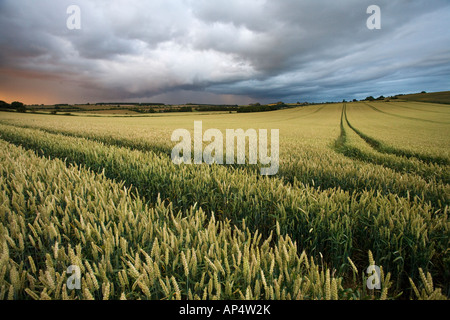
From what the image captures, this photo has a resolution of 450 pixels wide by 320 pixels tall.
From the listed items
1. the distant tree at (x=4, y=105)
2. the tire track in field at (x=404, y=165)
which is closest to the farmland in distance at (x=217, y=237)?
the tire track in field at (x=404, y=165)

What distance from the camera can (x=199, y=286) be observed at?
1.38 metres

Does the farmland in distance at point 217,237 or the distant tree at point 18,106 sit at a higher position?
the distant tree at point 18,106

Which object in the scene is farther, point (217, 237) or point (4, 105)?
point (4, 105)

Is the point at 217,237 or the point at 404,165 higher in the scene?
the point at 217,237

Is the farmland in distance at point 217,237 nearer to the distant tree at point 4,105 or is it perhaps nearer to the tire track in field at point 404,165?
the tire track in field at point 404,165

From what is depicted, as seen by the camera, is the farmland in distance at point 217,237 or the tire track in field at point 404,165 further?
the tire track in field at point 404,165

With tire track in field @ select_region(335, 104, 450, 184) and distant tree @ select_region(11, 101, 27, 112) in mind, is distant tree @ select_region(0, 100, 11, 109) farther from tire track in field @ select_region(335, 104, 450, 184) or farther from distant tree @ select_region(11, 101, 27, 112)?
tire track in field @ select_region(335, 104, 450, 184)

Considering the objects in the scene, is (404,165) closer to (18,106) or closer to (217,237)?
(217,237)

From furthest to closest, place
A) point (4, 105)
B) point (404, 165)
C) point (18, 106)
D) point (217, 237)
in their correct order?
point (4, 105), point (18, 106), point (404, 165), point (217, 237)

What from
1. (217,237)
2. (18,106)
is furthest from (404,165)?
(18,106)

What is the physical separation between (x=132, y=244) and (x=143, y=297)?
0.65 meters

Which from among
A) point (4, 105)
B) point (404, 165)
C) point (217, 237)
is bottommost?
point (404, 165)

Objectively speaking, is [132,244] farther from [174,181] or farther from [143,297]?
[174,181]
